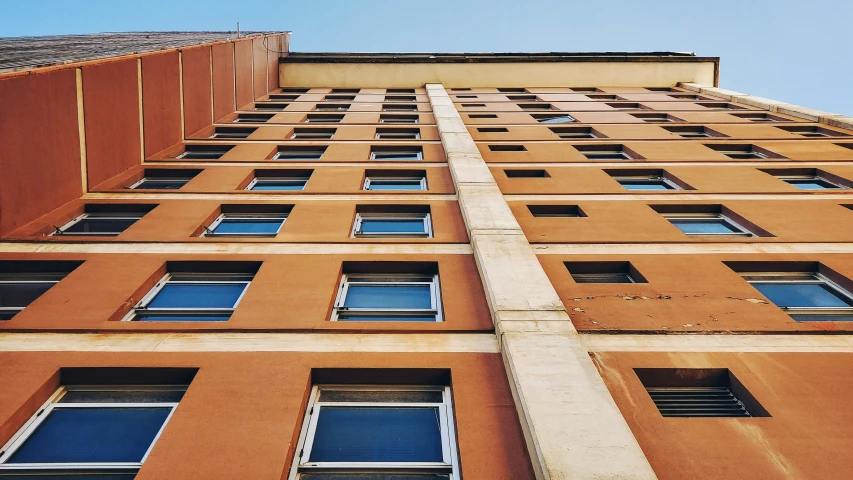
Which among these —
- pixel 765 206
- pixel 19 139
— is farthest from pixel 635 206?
pixel 19 139

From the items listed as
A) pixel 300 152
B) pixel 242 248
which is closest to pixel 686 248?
pixel 242 248

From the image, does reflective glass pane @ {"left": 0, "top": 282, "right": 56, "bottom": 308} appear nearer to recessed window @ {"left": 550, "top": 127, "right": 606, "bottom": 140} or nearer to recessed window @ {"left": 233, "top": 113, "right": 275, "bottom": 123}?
recessed window @ {"left": 233, "top": 113, "right": 275, "bottom": 123}

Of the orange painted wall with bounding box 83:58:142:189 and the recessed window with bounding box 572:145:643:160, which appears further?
the recessed window with bounding box 572:145:643:160

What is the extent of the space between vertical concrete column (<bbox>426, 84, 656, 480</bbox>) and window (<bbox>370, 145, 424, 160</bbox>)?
24.4ft

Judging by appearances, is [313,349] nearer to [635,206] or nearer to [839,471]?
[839,471]

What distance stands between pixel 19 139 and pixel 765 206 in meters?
15.6

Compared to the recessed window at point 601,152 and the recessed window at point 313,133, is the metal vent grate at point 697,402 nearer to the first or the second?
the recessed window at point 601,152

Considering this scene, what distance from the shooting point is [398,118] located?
22.8 meters

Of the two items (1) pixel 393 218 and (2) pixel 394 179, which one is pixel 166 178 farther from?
(1) pixel 393 218

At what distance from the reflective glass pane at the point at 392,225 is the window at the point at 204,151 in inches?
298

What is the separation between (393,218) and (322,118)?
1216 cm

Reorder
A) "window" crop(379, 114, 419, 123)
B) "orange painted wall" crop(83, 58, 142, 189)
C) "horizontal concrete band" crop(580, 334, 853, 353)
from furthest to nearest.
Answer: "window" crop(379, 114, 419, 123)
"orange painted wall" crop(83, 58, 142, 189)
"horizontal concrete band" crop(580, 334, 853, 353)

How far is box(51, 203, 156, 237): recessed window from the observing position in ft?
38.8

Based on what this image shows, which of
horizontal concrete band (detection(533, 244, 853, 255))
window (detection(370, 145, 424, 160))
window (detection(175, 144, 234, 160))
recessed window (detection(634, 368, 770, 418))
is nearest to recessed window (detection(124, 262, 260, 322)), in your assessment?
horizontal concrete band (detection(533, 244, 853, 255))
